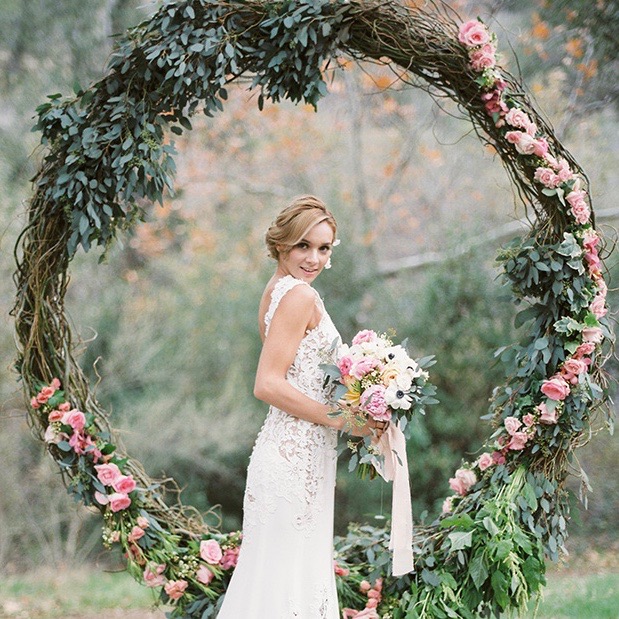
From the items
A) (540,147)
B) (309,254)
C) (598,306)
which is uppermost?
(540,147)

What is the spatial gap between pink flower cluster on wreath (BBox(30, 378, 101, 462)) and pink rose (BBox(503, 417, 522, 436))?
192 cm

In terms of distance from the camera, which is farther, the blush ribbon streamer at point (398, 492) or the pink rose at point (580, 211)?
the pink rose at point (580, 211)

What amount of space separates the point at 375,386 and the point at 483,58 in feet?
4.94

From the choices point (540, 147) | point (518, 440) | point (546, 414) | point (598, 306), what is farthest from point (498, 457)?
point (540, 147)

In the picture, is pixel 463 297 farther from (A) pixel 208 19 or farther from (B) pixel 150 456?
(A) pixel 208 19

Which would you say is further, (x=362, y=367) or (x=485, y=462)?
(x=485, y=462)

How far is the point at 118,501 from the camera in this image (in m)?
4.05

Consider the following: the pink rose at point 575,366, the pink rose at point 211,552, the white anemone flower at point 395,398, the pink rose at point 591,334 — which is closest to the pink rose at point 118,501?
the pink rose at point 211,552

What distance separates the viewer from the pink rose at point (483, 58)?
367 cm

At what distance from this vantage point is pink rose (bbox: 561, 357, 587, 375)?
3.59m

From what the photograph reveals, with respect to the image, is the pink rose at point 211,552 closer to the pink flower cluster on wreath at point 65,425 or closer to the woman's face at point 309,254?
the pink flower cluster on wreath at point 65,425

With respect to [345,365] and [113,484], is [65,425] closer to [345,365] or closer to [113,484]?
[113,484]

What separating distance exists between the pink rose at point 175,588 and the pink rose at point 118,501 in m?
0.42

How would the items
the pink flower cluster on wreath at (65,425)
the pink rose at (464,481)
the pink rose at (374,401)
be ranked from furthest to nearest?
the pink flower cluster on wreath at (65,425) → the pink rose at (464,481) → the pink rose at (374,401)
